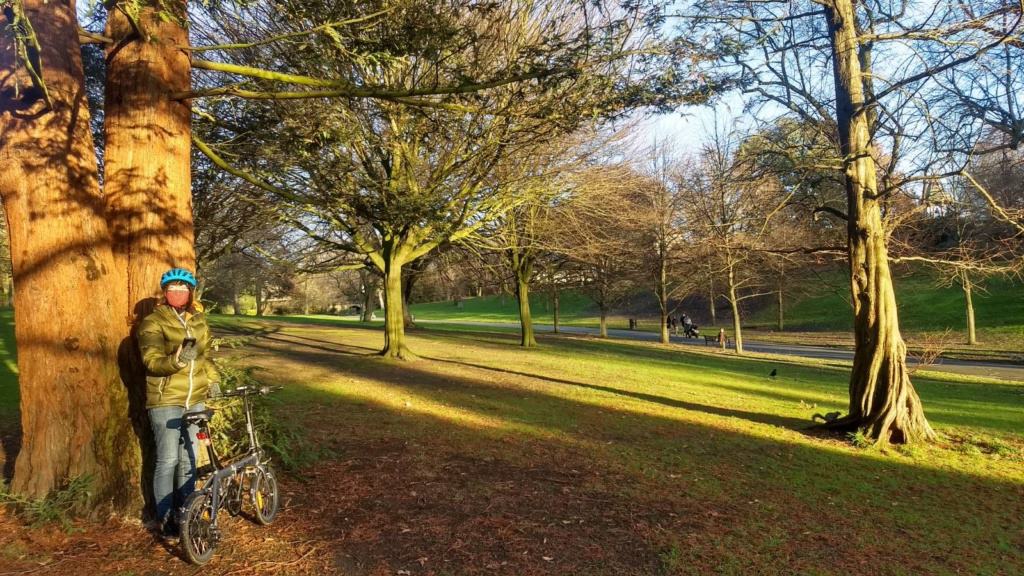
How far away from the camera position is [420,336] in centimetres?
2692

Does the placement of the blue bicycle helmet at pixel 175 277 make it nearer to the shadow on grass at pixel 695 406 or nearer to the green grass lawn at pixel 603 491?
the green grass lawn at pixel 603 491

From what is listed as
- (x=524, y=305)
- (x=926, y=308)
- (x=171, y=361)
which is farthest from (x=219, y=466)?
(x=926, y=308)

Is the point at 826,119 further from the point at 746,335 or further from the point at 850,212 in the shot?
the point at 746,335

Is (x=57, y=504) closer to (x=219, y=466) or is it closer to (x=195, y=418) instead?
(x=219, y=466)

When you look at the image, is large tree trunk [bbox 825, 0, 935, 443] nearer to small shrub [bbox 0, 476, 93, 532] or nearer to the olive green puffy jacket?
the olive green puffy jacket

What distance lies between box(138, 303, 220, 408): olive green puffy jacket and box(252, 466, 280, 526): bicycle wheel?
30.7 inches

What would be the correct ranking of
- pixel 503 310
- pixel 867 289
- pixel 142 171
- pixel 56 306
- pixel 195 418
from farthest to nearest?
1. pixel 503 310
2. pixel 867 289
3. pixel 142 171
4. pixel 56 306
5. pixel 195 418

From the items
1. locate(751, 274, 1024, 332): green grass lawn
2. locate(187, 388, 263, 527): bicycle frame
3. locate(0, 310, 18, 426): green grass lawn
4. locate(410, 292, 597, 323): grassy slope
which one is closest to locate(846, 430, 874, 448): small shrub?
locate(187, 388, 263, 527): bicycle frame

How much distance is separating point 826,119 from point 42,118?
10.8 metres

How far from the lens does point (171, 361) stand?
4.02 m

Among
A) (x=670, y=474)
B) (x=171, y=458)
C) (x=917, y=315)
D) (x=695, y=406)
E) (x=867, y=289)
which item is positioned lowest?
(x=695, y=406)

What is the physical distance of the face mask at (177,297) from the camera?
414cm

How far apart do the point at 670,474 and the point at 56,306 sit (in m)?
6.26

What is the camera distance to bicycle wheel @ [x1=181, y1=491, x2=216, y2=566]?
3.82 metres
